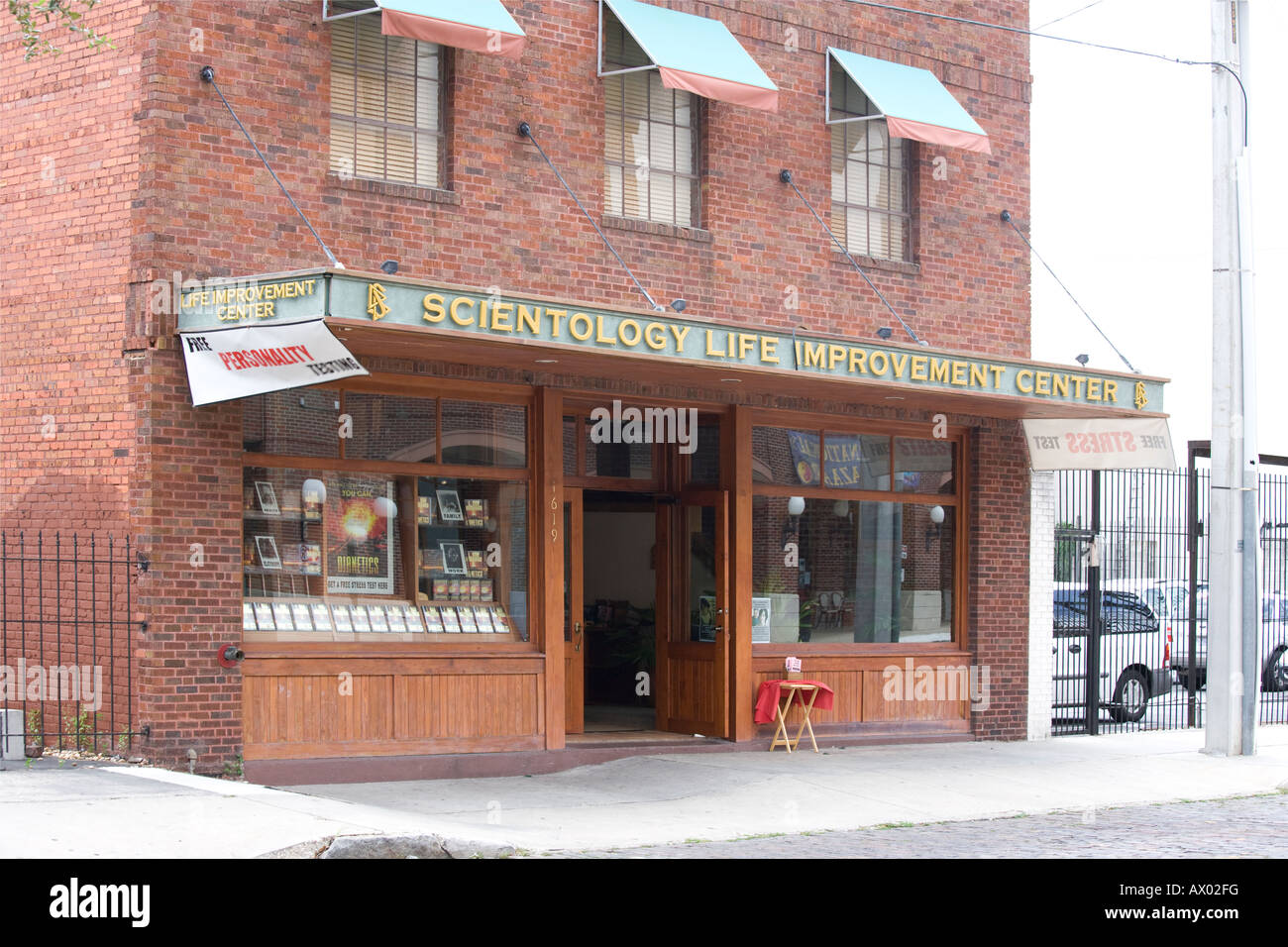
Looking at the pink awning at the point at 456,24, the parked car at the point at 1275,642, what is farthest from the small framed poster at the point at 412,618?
the parked car at the point at 1275,642

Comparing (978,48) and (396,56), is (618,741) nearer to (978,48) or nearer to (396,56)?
(396,56)

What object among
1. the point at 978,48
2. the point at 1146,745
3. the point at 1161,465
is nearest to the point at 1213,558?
the point at 1161,465

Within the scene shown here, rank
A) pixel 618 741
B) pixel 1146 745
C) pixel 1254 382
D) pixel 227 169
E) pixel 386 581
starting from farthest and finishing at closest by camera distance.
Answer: pixel 1146 745 → pixel 1254 382 → pixel 618 741 → pixel 386 581 → pixel 227 169

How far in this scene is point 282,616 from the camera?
12180 mm

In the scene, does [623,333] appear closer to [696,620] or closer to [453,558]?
[453,558]

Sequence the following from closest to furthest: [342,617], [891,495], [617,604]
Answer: [342,617], [891,495], [617,604]

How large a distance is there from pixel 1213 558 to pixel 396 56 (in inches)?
369

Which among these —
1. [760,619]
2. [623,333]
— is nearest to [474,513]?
[623,333]

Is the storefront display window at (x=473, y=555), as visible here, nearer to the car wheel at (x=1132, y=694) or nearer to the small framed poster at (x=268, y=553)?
the small framed poster at (x=268, y=553)

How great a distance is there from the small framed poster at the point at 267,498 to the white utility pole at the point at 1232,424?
930 cm

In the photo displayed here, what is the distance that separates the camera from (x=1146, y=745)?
16.7 metres

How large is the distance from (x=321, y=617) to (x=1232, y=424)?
919 centimetres

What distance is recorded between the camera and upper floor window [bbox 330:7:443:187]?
1262 cm

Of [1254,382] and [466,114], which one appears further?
[1254,382]
